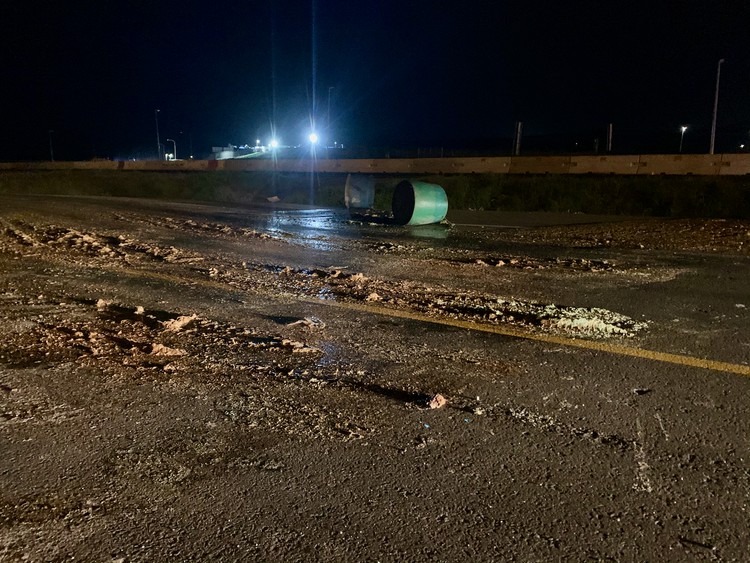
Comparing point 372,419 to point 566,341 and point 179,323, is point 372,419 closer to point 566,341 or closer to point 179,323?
point 566,341

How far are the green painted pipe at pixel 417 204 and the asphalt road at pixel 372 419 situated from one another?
846 cm

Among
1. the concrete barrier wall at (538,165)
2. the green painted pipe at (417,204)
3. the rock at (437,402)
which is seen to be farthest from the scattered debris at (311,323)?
Result: the concrete barrier wall at (538,165)

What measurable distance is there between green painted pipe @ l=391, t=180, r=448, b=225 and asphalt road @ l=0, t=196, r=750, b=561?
8.46 meters

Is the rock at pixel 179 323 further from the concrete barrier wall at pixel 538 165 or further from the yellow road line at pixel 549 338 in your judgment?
the concrete barrier wall at pixel 538 165

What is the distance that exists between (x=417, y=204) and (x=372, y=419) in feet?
42.7

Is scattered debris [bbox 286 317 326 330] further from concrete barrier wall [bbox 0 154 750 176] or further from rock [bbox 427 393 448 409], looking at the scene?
concrete barrier wall [bbox 0 154 750 176]

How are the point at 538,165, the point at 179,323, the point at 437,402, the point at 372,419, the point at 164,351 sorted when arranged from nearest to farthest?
the point at 372,419 → the point at 437,402 → the point at 164,351 → the point at 179,323 → the point at 538,165

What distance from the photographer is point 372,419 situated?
3789 millimetres

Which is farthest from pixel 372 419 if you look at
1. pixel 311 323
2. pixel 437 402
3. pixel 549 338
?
pixel 549 338

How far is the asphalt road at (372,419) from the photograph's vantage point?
2.64m

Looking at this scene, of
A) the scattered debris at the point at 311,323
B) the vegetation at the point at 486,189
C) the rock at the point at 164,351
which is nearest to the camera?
the rock at the point at 164,351

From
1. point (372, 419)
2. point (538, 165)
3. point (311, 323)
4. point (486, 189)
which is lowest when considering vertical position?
point (372, 419)

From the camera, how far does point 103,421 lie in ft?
12.4


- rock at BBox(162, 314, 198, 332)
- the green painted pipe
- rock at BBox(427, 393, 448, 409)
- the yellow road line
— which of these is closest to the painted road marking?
the yellow road line
